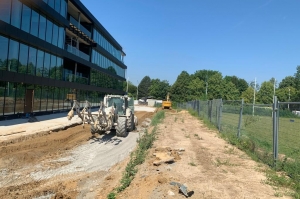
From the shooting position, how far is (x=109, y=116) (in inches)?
510

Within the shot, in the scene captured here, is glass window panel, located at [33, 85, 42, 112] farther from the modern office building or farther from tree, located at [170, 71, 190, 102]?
tree, located at [170, 71, 190, 102]

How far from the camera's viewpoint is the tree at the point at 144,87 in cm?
14955

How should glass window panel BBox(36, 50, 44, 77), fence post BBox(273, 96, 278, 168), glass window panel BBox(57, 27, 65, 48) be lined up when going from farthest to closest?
glass window panel BBox(57, 27, 65, 48), glass window panel BBox(36, 50, 44, 77), fence post BBox(273, 96, 278, 168)

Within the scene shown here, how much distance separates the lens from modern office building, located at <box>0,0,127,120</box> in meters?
17.7

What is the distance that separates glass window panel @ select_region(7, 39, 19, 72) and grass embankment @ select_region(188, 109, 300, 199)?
15.3 m

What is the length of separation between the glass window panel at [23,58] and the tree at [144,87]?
402 feet

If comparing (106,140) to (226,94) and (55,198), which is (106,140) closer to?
(55,198)

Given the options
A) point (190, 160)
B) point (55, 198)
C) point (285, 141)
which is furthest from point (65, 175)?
point (285, 141)

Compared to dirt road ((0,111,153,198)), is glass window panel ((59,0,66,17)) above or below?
above

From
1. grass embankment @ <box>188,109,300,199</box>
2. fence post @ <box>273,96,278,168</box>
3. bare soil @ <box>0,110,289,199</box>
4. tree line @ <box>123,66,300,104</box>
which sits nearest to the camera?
bare soil @ <box>0,110,289,199</box>

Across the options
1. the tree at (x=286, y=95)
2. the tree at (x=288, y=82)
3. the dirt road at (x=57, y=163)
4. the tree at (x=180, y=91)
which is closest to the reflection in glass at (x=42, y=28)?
the dirt road at (x=57, y=163)

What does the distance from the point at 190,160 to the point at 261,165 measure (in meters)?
2.33

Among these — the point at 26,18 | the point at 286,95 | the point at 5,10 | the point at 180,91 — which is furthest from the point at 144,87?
the point at 5,10

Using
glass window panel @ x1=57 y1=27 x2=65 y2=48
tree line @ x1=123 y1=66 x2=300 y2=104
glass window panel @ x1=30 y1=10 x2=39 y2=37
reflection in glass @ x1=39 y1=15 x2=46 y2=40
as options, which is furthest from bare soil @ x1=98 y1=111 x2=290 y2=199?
tree line @ x1=123 y1=66 x2=300 y2=104
